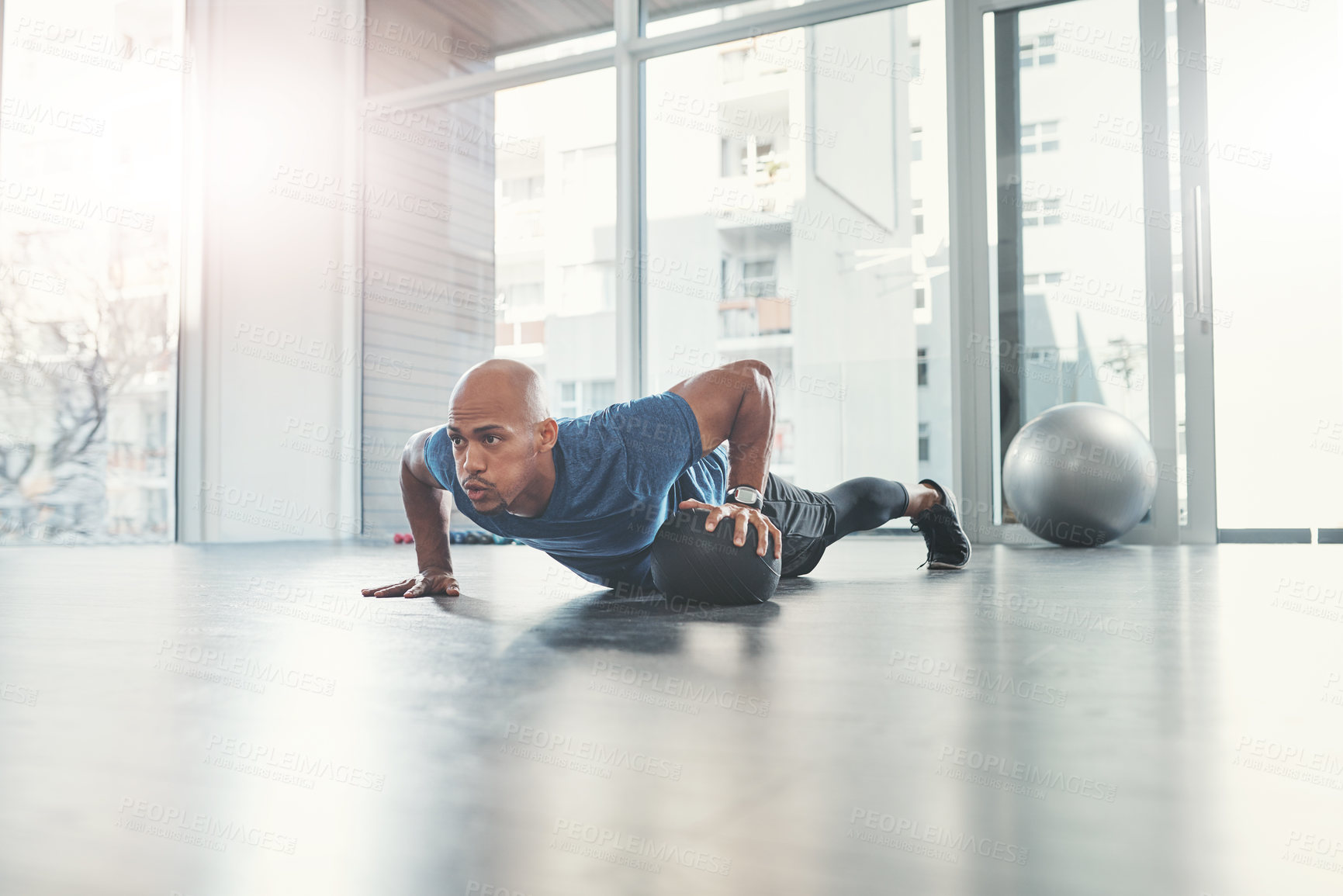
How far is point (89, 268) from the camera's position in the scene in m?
5.10

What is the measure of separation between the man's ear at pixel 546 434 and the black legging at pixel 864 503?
3.12 ft

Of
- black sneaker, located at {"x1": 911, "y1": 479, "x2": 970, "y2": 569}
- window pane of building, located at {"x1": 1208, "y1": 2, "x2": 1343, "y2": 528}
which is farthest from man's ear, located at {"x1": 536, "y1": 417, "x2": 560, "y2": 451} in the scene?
window pane of building, located at {"x1": 1208, "y1": 2, "x2": 1343, "y2": 528}

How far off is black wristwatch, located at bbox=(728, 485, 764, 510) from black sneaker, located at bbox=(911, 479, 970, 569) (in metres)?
1.11

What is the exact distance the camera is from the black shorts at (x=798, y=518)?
2.35 m

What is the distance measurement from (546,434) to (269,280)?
177 inches

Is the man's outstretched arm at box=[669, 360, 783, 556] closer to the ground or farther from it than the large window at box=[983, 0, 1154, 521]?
closer to the ground

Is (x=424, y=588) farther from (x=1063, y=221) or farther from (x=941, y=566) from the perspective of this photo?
(x=1063, y=221)

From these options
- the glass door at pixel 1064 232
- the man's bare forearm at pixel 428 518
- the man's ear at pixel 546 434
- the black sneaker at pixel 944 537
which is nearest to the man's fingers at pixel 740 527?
the man's ear at pixel 546 434

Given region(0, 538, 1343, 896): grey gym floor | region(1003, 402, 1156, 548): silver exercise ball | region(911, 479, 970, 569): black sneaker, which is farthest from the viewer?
region(1003, 402, 1156, 548): silver exercise ball

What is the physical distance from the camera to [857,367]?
16.4 feet

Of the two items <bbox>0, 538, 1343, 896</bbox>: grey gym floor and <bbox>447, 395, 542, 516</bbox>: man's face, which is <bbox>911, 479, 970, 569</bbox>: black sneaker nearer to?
<bbox>0, 538, 1343, 896</bbox>: grey gym floor

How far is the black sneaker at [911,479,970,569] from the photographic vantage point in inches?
116

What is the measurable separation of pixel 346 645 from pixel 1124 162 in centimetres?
425

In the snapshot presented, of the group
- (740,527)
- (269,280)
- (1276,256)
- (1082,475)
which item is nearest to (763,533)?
(740,527)
